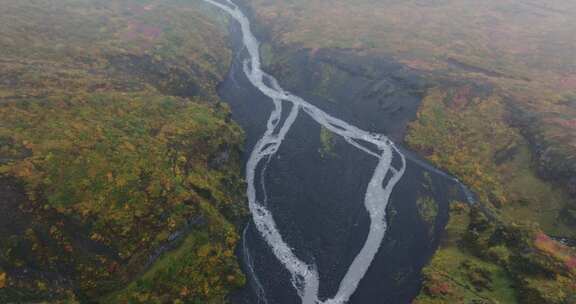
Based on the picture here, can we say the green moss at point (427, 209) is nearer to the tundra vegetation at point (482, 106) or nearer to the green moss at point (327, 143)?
the tundra vegetation at point (482, 106)

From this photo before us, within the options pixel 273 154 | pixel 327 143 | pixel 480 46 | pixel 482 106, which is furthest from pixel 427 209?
pixel 480 46

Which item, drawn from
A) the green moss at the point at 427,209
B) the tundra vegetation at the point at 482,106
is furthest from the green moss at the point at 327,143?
the green moss at the point at 427,209

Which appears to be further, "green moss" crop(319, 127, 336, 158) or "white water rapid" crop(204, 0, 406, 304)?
"green moss" crop(319, 127, 336, 158)

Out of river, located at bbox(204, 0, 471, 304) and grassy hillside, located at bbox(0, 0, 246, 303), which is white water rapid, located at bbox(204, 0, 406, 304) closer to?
river, located at bbox(204, 0, 471, 304)

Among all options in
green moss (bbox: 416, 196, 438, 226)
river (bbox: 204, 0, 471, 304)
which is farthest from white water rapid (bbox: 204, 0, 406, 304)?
green moss (bbox: 416, 196, 438, 226)

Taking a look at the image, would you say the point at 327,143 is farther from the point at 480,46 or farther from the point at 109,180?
the point at 480,46
